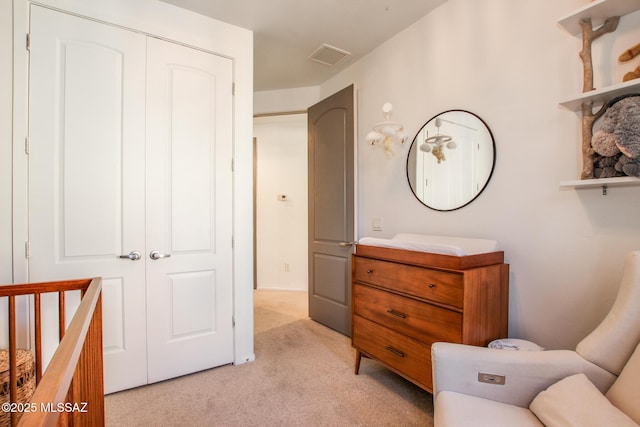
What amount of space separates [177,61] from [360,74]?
164 cm

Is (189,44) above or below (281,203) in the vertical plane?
above

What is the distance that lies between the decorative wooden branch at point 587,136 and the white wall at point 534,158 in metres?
0.09

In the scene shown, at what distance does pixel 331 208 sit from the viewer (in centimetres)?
306

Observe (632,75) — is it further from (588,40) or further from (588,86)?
(588,40)

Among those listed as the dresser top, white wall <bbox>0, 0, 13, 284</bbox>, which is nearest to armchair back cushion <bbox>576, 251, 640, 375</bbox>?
the dresser top

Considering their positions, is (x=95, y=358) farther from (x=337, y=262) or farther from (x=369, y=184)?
(x=369, y=184)

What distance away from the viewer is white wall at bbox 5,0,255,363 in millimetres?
1695

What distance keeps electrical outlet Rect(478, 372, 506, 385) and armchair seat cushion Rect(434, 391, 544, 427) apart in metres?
0.07

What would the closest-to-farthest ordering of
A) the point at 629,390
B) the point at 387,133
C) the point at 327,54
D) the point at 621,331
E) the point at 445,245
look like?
the point at 629,390 < the point at 621,331 < the point at 445,245 < the point at 387,133 < the point at 327,54

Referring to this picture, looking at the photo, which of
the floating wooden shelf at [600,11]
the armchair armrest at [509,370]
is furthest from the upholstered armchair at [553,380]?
the floating wooden shelf at [600,11]

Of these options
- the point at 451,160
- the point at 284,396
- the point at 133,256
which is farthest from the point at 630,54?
the point at 133,256

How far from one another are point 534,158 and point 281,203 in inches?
143

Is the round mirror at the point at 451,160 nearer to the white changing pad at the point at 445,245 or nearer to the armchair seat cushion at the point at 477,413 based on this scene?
the white changing pad at the point at 445,245

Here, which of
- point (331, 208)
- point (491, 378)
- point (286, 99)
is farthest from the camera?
point (286, 99)
